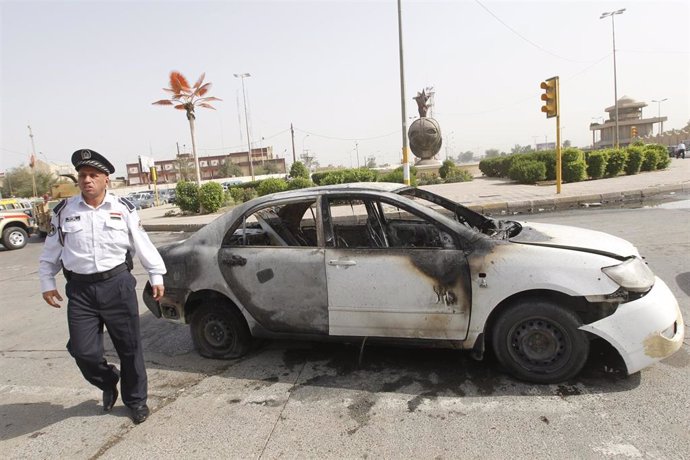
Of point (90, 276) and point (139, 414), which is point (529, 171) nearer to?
point (139, 414)

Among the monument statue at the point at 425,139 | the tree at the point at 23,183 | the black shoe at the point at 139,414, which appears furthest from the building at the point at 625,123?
the tree at the point at 23,183

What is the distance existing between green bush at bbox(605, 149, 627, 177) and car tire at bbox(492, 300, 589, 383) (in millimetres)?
20521

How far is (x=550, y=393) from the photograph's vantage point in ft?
10.1

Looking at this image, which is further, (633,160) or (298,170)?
(298,170)

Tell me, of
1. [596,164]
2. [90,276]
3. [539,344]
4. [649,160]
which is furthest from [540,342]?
[649,160]

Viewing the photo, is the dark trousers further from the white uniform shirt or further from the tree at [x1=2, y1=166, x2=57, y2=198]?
the tree at [x1=2, y1=166, x2=57, y2=198]

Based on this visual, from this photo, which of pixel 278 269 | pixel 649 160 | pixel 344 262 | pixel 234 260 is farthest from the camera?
pixel 649 160

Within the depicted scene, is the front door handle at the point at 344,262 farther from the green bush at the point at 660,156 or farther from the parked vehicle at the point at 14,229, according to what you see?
the green bush at the point at 660,156

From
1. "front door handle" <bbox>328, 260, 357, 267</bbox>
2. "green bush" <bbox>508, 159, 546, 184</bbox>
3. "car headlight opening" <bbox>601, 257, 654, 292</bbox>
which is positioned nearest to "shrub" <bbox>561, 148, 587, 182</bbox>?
"green bush" <bbox>508, 159, 546, 184</bbox>

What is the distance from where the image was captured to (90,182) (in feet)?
9.60

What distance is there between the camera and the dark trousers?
9.57 ft

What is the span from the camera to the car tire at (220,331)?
3967 mm

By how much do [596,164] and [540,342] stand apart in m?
19.7

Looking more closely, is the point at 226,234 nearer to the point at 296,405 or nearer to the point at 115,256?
the point at 115,256
